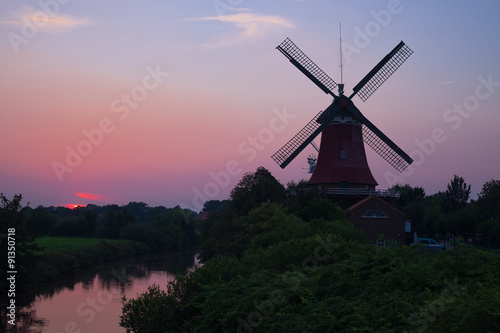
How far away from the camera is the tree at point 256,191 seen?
45.0 metres

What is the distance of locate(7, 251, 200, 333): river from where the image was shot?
31750 millimetres

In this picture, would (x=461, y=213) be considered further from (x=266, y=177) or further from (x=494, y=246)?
(x=266, y=177)

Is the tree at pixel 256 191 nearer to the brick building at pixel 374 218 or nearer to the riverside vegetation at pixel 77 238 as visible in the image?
the brick building at pixel 374 218

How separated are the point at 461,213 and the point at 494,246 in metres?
4.50

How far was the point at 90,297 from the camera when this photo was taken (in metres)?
42.2

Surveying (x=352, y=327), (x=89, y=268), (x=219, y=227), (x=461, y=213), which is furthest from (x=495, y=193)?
(x=352, y=327)

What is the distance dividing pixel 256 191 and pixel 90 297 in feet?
54.6

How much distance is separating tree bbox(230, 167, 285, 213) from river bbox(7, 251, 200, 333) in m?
10.0

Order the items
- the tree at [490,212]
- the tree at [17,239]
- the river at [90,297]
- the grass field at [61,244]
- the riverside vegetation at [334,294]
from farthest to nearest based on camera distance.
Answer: the grass field at [61,244] < the tree at [490,212] < the tree at [17,239] < the river at [90,297] < the riverside vegetation at [334,294]

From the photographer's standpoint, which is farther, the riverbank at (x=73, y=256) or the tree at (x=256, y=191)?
the riverbank at (x=73, y=256)

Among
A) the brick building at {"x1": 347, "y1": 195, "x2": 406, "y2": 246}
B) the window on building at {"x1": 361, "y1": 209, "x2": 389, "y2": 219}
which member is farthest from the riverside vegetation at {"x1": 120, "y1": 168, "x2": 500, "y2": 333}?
the window on building at {"x1": 361, "y1": 209, "x2": 389, "y2": 219}

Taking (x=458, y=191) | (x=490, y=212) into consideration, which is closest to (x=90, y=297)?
(x=490, y=212)

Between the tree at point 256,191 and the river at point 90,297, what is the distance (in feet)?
33.0

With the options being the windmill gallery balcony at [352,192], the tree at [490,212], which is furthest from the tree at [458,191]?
the windmill gallery balcony at [352,192]
